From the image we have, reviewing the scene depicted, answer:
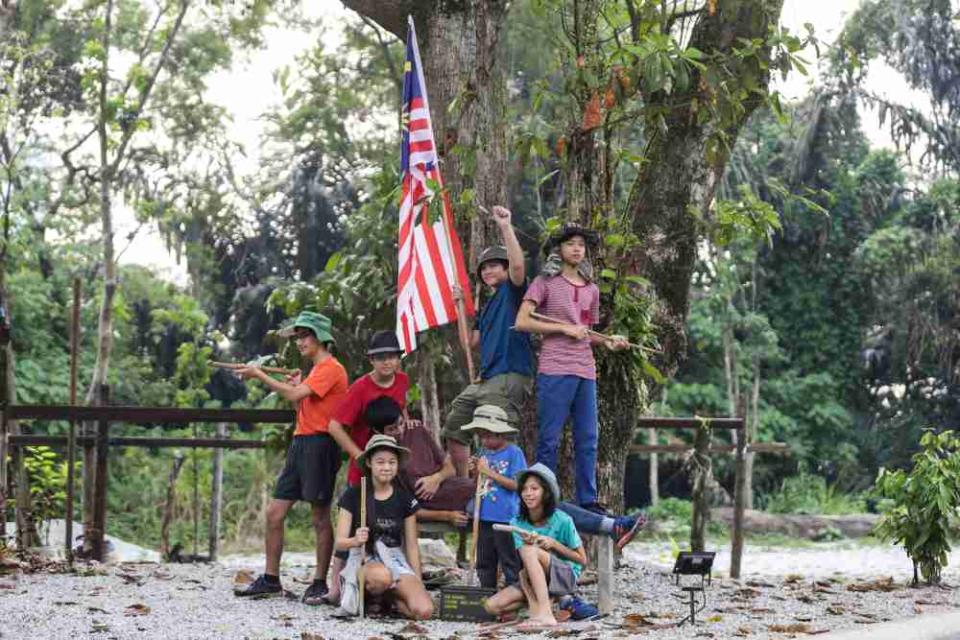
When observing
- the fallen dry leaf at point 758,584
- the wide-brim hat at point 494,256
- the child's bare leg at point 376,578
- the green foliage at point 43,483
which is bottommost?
the fallen dry leaf at point 758,584

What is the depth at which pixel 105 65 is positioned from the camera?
549 inches

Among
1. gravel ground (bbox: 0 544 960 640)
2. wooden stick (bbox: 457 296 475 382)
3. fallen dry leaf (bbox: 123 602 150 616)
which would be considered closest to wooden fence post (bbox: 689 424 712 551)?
gravel ground (bbox: 0 544 960 640)

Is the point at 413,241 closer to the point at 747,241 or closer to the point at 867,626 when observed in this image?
the point at 867,626

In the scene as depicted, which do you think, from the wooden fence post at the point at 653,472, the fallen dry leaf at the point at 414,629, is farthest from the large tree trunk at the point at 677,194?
the wooden fence post at the point at 653,472

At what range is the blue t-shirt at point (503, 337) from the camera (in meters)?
9.27

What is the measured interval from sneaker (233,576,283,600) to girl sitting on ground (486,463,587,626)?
166cm

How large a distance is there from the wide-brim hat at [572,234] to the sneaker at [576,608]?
2.20 meters

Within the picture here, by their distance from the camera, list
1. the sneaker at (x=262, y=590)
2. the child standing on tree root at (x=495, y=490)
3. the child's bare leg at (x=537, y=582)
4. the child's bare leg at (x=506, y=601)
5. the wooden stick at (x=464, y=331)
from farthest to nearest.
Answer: the wooden stick at (x=464, y=331)
the sneaker at (x=262, y=590)
the child standing on tree root at (x=495, y=490)
the child's bare leg at (x=506, y=601)
the child's bare leg at (x=537, y=582)

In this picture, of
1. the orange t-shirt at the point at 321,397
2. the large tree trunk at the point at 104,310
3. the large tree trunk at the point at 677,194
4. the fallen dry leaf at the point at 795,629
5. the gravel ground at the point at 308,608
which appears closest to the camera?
the gravel ground at the point at 308,608

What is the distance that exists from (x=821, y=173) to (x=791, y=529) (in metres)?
7.53

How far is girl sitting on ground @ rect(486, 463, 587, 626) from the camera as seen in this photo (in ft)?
26.4

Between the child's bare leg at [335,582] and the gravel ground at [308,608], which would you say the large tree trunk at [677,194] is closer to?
the gravel ground at [308,608]

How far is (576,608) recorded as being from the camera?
8.38 m

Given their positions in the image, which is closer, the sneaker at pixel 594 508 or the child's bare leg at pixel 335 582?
the child's bare leg at pixel 335 582
